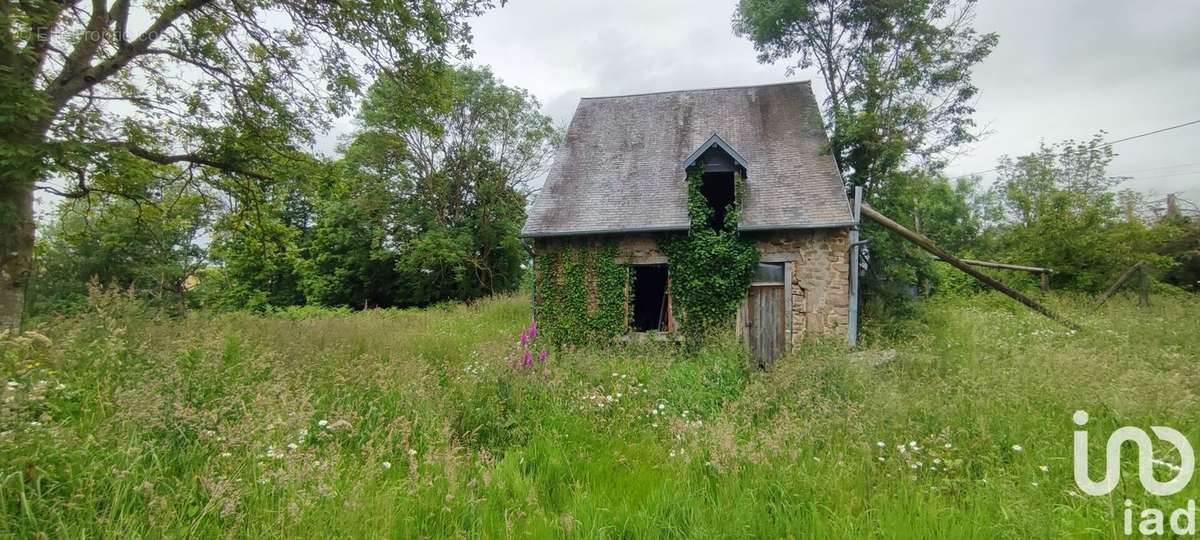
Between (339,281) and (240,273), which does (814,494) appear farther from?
(240,273)

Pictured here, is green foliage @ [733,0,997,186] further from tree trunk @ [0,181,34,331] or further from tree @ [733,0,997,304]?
tree trunk @ [0,181,34,331]

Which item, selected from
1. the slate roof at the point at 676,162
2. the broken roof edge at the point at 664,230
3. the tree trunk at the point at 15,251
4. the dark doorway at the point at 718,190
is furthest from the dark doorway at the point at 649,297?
the tree trunk at the point at 15,251

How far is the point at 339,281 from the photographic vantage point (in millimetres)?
25328

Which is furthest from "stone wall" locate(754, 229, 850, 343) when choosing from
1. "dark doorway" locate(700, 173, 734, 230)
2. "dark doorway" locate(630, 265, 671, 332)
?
"dark doorway" locate(630, 265, 671, 332)

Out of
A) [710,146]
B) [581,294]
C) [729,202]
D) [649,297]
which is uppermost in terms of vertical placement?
[710,146]

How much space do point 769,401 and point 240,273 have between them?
109 ft

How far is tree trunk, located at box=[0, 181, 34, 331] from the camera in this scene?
5.01 m

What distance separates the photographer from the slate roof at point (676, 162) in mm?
9781

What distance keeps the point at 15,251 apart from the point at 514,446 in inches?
261

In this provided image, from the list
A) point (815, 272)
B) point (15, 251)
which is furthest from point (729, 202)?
point (15, 251)

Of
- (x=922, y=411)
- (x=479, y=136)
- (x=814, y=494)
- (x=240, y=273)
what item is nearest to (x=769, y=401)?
(x=922, y=411)

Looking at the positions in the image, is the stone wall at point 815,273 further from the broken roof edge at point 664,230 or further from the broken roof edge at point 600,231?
the broken roof edge at point 600,231

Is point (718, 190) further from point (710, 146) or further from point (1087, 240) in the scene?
point (1087, 240)

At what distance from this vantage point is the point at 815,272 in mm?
9609
